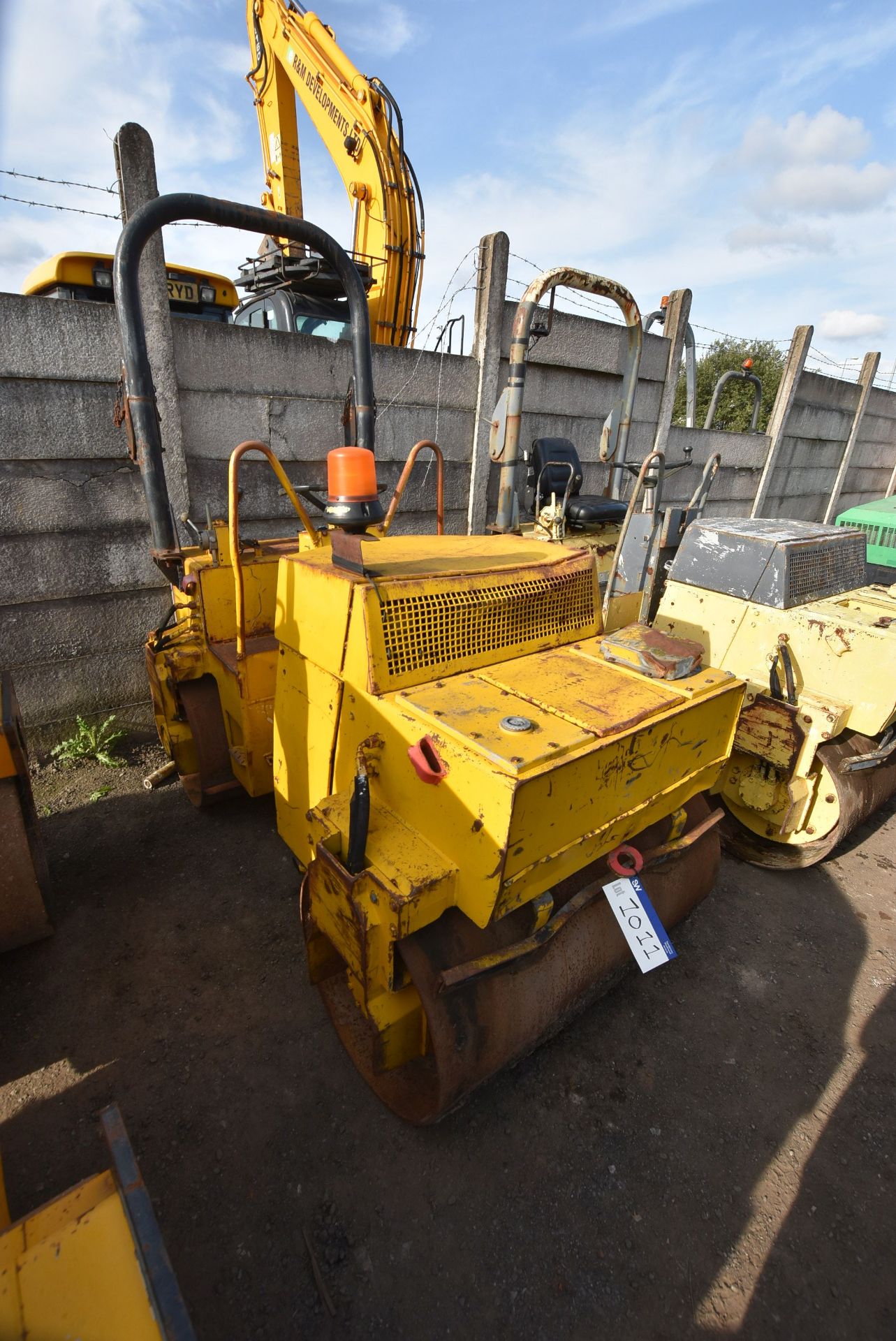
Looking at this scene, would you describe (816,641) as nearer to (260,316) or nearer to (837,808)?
(837,808)

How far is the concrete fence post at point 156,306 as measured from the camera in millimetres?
3646

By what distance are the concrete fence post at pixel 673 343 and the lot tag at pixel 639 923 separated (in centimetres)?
631

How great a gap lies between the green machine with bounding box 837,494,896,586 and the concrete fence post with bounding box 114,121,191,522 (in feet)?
21.1

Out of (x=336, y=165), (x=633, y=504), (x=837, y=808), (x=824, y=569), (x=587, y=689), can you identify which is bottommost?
(x=837, y=808)

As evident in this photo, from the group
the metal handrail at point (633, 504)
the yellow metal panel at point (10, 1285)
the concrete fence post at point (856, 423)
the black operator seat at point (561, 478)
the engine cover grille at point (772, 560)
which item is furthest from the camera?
the concrete fence post at point (856, 423)

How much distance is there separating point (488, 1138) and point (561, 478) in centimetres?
495

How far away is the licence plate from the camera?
5.79 metres

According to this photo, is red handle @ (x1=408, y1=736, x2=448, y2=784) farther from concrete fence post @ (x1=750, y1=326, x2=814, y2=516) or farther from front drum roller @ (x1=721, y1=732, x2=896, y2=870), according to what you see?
concrete fence post @ (x1=750, y1=326, x2=814, y2=516)

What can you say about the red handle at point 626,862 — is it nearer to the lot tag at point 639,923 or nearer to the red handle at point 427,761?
the lot tag at point 639,923

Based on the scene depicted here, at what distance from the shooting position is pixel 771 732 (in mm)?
3482

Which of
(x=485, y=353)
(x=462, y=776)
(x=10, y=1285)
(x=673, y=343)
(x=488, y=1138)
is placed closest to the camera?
(x=10, y=1285)

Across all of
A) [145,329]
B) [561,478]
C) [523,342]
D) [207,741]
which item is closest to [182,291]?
[145,329]

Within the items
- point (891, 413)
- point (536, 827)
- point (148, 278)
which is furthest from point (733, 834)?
point (891, 413)

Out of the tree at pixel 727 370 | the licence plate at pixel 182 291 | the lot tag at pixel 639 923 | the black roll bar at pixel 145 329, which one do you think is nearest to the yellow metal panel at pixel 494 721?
the lot tag at pixel 639 923
